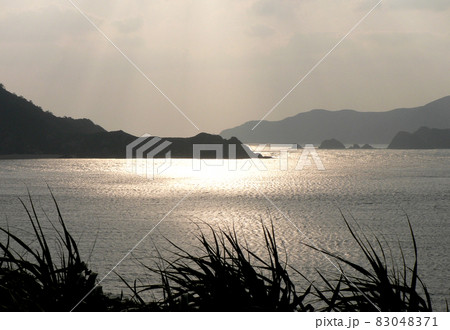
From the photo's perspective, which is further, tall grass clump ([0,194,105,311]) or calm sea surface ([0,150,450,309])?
calm sea surface ([0,150,450,309])

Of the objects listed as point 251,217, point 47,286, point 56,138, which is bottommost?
point 251,217

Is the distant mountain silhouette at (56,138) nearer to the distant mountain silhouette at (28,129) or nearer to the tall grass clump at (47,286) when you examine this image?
the distant mountain silhouette at (28,129)

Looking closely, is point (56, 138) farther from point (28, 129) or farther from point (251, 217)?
point (251, 217)

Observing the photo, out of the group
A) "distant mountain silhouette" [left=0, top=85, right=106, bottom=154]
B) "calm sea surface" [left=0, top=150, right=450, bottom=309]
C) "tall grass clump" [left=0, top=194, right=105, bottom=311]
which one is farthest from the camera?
"distant mountain silhouette" [left=0, top=85, right=106, bottom=154]

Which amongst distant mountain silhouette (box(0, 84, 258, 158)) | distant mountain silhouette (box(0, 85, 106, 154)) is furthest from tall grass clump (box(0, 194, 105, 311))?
distant mountain silhouette (box(0, 85, 106, 154))

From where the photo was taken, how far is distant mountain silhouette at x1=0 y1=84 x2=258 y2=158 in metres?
157

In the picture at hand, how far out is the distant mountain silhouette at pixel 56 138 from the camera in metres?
157

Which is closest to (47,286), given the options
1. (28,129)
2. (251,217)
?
(251,217)

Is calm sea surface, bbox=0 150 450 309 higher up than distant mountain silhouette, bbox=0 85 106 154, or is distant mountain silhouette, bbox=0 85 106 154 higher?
distant mountain silhouette, bbox=0 85 106 154

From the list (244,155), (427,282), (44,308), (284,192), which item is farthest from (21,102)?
(44,308)

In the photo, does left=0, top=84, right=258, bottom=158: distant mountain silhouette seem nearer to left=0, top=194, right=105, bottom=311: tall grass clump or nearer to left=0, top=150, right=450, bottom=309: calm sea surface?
left=0, top=150, right=450, bottom=309: calm sea surface

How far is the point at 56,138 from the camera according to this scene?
543ft
